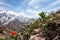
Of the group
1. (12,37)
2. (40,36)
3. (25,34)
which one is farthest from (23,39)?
(40,36)

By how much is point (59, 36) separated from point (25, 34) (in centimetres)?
613

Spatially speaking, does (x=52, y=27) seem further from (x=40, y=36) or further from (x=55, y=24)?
(x=40, y=36)

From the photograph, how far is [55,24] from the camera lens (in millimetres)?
14844

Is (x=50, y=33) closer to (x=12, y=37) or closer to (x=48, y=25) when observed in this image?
(x=48, y=25)

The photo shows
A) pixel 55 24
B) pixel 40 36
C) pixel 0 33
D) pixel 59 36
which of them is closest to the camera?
pixel 59 36

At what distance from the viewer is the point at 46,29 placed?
51.7 ft

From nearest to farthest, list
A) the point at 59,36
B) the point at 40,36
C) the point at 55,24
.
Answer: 1. the point at 59,36
2. the point at 55,24
3. the point at 40,36

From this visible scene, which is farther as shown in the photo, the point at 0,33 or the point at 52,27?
the point at 0,33

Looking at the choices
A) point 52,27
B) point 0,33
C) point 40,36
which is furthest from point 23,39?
point 0,33

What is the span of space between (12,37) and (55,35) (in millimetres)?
4835

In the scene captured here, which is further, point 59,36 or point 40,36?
point 40,36

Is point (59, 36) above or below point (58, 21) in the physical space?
below

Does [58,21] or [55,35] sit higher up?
[58,21]

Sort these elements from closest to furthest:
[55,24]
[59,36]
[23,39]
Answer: [59,36], [55,24], [23,39]
